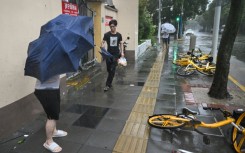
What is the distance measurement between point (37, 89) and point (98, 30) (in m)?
6.96

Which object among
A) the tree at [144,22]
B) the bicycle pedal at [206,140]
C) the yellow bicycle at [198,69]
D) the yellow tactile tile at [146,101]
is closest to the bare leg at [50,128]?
the bicycle pedal at [206,140]

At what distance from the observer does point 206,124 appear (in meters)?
4.00

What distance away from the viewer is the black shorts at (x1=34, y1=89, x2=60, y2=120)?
3.39m

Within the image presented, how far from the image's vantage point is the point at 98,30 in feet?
32.9

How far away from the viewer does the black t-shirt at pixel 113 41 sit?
6.68 meters

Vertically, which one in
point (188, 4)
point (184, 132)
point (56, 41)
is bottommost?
point (184, 132)

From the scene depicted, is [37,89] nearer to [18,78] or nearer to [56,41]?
[56,41]

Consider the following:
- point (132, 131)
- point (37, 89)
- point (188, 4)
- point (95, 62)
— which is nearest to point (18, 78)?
point (37, 89)

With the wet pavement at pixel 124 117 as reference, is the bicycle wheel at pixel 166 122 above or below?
above

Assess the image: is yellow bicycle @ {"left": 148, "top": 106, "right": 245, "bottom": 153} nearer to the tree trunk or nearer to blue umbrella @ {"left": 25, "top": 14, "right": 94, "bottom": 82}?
blue umbrella @ {"left": 25, "top": 14, "right": 94, "bottom": 82}

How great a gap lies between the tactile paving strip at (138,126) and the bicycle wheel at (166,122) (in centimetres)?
18

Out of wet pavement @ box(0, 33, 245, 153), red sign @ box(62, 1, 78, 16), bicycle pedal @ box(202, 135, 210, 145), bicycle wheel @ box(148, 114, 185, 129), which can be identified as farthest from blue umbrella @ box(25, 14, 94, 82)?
red sign @ box(62, 1, 78, 16)

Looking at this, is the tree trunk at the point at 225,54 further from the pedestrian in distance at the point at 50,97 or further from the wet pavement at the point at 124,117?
the pedestrian in distance at the point at 50,97

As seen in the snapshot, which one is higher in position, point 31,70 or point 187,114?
point 31,70
